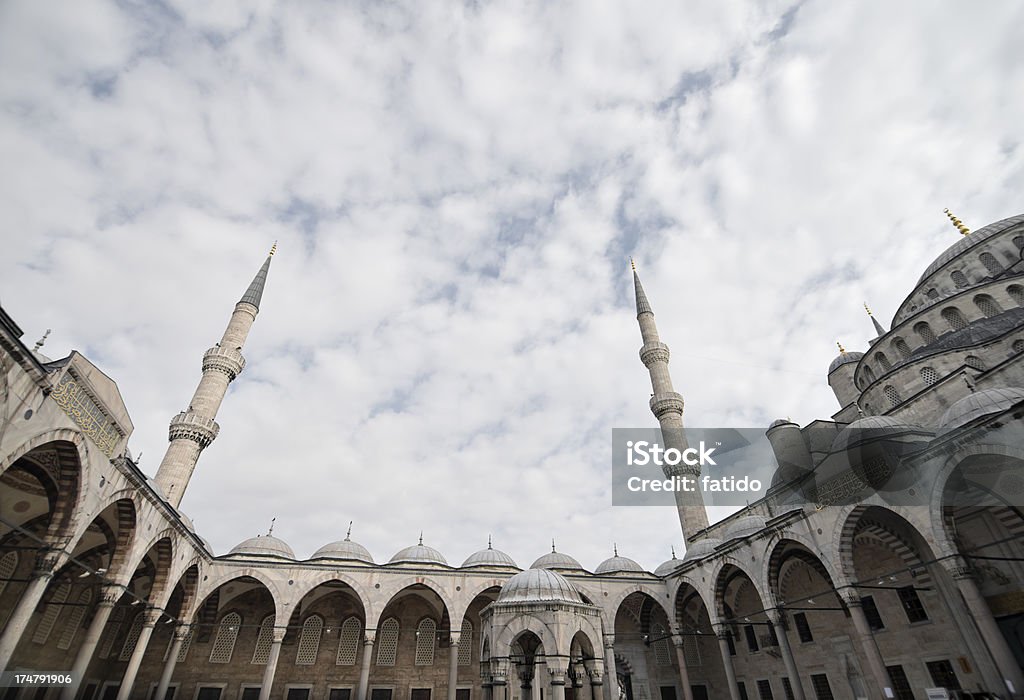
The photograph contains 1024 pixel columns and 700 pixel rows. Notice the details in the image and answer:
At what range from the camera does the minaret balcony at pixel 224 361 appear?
80.7 feet

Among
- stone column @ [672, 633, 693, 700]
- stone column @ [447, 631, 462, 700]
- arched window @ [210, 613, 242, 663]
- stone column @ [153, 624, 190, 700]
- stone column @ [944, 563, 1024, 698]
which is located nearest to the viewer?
stone column @ [944, 563, 1024, 698]

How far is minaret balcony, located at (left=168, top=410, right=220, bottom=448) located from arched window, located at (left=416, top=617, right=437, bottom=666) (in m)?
12.4

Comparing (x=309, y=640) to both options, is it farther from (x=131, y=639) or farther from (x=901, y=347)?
(x=901, y=347)

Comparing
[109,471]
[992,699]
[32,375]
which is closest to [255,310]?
[109,471]

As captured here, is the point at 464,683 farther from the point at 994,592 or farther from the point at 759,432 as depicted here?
the point at 994,592

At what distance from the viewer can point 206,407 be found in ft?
76.6

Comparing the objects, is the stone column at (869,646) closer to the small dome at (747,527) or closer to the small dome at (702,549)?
the small dome at (747,527)

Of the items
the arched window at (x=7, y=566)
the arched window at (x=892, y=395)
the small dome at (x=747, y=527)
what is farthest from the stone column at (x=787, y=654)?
the arched window at (x=7, y=566)

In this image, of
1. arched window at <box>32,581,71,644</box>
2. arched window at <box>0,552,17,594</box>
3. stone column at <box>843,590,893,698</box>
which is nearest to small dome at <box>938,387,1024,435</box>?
stone column at <box>843,590,893,698</box>

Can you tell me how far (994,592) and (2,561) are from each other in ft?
82.8

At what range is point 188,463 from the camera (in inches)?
858

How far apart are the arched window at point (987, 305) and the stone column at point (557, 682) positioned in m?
18.5

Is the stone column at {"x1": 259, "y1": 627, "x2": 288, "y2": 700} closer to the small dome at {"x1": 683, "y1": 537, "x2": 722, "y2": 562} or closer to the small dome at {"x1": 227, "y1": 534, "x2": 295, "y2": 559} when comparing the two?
the small dome at {"x1": 227, "y1": 534, "x2": 295, "y2": 559}

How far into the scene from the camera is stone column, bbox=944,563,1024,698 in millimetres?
9938
